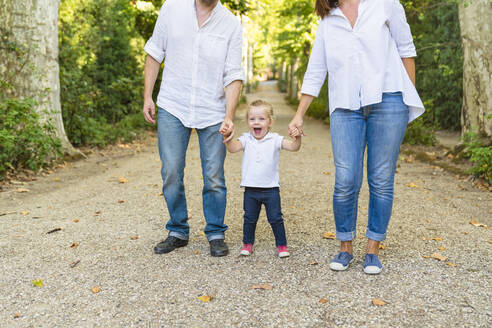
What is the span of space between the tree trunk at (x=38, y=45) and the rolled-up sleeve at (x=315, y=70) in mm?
5536

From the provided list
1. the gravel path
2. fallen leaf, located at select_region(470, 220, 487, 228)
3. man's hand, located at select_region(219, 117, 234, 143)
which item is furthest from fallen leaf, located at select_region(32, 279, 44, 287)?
fallen leaf, located at select_region(470, 220, 487, 228)

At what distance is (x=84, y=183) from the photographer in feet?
23.3

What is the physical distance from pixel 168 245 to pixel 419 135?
8.85 m

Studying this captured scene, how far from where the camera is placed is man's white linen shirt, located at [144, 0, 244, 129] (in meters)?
3.63

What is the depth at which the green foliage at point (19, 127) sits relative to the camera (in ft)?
22.2

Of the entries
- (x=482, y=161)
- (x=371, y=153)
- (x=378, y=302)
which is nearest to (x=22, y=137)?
(x=371, y=153)

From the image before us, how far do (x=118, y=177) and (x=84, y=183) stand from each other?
63 centimetres

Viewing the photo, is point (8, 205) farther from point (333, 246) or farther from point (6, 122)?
point (333, 246)

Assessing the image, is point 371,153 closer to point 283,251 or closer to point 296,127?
point 296,127

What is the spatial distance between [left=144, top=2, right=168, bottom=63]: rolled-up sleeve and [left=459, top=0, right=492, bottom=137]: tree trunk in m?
5.95

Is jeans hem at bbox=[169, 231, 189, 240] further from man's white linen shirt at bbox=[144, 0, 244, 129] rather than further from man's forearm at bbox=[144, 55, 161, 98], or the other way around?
man's forearm at bbox=[144, 55, 161, 98]

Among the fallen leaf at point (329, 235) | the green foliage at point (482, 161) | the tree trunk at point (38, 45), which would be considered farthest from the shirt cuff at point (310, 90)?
the tree trunk at point (38, 45)

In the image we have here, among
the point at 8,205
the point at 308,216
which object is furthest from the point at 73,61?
the point at 308,216

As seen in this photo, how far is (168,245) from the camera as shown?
3938 millimetres
